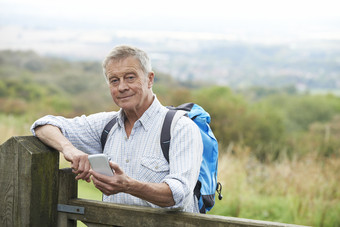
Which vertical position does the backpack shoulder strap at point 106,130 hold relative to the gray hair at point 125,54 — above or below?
below

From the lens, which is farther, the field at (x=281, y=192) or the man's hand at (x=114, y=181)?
the field at (x=281, y=192)

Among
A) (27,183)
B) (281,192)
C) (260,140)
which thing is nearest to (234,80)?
(260,140)

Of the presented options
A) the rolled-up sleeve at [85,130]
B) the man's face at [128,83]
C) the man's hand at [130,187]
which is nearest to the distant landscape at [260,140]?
the rolled-up sleeve at [85,130]

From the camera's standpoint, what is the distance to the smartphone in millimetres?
1696

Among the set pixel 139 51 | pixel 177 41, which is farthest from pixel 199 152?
pixel 177 41

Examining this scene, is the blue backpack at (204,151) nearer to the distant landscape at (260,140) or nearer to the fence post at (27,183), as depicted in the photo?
the fence post at (27,183)

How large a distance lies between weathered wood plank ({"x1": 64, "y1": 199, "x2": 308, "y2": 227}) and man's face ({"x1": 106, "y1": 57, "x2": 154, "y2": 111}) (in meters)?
0.55

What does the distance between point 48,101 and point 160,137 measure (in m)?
Result: 25.5

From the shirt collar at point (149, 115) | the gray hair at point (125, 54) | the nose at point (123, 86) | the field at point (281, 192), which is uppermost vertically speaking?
the gray hair at point (125, 54)

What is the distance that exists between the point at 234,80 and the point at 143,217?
47131 millimetres

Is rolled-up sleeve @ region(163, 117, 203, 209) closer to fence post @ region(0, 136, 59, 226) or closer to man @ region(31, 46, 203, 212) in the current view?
man @ region(31, 46, 203, 212)

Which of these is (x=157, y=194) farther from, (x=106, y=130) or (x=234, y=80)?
(x=234, y=80)

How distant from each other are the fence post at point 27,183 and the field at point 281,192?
8.42ft

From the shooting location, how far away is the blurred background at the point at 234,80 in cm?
666
